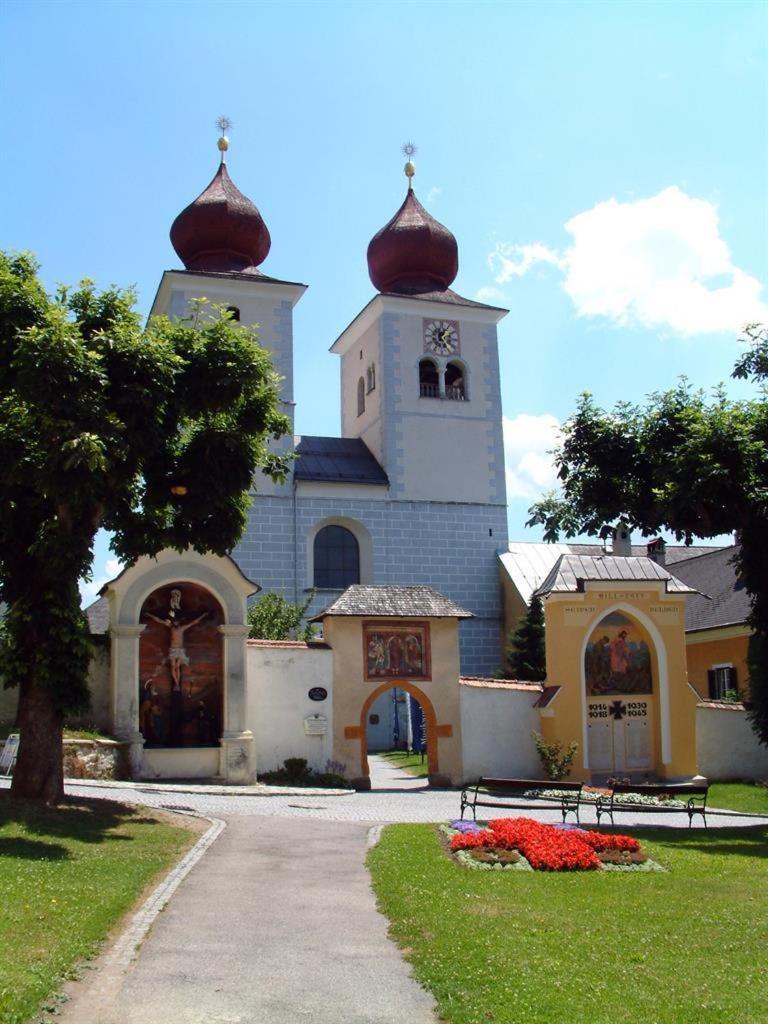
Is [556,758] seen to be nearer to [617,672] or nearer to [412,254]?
[617,672]

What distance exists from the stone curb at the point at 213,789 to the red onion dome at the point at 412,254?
953 inches

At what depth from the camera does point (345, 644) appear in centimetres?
2616

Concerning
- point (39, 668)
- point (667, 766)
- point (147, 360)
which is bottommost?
point (667, 766)

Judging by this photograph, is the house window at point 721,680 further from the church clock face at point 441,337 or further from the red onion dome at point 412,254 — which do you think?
the red onion dome at point 412,254

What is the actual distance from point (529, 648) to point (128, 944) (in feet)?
88.2

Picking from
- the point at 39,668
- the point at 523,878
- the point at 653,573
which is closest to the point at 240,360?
the point at 39,668

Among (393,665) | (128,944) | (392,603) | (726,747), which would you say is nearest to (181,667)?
(393,665)

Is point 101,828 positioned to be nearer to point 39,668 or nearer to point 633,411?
point 39,668

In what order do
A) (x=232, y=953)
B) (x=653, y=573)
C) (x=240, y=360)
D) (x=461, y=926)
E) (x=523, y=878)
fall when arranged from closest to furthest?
(x=232, y=953) < (x=461, y=926) < (x=523, y=878) < (x=240, y=360) < (x=653, y=573)

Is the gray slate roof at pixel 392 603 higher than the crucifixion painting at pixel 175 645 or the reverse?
higher

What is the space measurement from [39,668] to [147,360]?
188 inches

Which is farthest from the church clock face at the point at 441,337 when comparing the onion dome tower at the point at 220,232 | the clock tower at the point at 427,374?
the onion dome tower at the point at 220,232

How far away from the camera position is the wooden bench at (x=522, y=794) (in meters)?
18.9

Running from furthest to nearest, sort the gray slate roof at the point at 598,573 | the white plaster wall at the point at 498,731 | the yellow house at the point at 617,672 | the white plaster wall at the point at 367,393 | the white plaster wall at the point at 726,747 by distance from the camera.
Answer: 1. the white plaster wall at the point at 367,393
2. the white plaster wall at the point at 726,747
3. the gray slate roof at the point at 598,573
4. the yellow house at the point at 617,672
5. the white plaster wall at the point at 498,731
